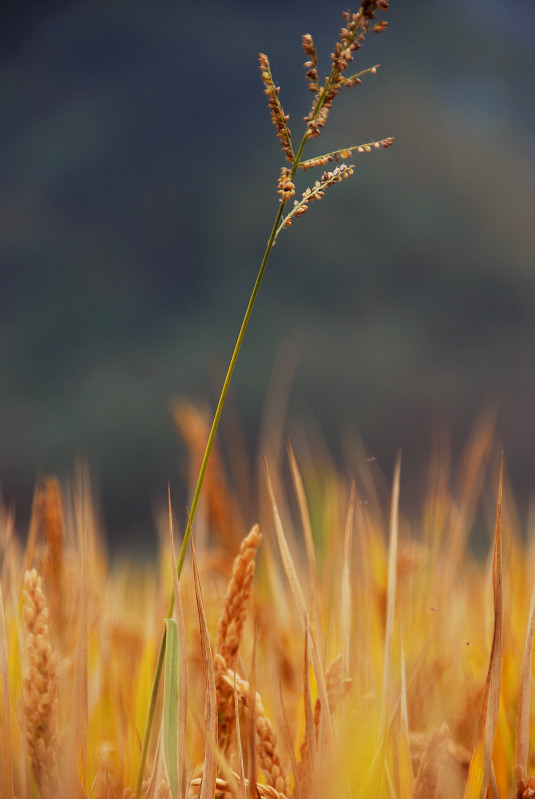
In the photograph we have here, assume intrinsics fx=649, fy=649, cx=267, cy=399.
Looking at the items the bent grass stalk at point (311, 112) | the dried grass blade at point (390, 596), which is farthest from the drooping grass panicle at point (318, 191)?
the dried grass blade at point (390, 596)

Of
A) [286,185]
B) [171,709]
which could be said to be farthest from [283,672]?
[286,185]

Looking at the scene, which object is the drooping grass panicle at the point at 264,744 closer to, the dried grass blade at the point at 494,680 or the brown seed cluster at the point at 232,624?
the brown seed cluster at the point at 232,624

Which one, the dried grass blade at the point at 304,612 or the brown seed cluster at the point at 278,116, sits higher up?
the brown seed cluster at the point at 278,116

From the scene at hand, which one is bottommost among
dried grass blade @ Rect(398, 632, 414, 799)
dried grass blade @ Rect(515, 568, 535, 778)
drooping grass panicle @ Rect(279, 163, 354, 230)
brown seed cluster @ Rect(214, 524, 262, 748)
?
dried grass blade @ Rect(398, 632, 414, 799)

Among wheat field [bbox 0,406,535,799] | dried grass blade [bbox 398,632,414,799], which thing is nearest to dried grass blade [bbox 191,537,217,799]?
wheat field [bbox 0,406,535,799]

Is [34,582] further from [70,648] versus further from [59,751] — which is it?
[70,648]

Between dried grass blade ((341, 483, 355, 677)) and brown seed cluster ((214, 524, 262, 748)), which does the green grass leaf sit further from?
dried grass blade ((341, 483, 355, 677))

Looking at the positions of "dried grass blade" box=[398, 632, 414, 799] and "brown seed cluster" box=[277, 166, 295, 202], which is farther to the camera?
"dried grass blade" box=[398, 632, 414, 799]
